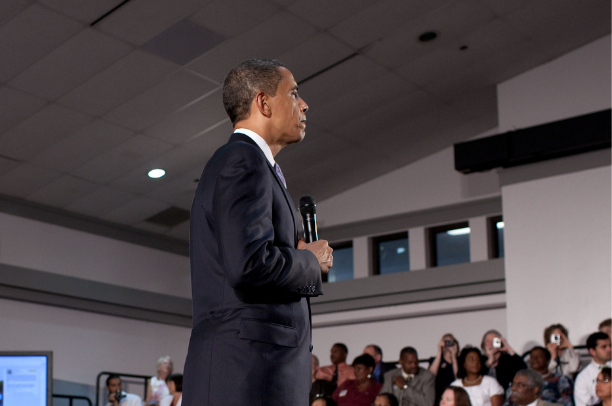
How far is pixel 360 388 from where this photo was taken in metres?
6.83

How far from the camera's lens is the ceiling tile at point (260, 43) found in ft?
22.3

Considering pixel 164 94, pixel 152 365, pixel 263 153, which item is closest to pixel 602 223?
pixel 164 94

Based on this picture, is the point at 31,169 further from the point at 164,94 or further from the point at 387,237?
the point at 387,237

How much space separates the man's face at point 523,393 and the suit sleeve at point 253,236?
440 cm

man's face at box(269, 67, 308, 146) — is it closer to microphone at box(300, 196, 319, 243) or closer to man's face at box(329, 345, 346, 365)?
microphone at box(300, 196, 319, 243)

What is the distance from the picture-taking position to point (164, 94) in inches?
296

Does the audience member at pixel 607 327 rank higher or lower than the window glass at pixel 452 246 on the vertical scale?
lower

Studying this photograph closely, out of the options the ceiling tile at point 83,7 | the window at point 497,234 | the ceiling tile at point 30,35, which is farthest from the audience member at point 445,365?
the ceiling tile at point 30,35

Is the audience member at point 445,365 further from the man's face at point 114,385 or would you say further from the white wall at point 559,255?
the man's face at point 114,385

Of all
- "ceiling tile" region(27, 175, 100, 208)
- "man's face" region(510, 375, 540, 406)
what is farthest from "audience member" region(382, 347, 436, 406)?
"ceiling tile" region(27, 175, 100, 208)

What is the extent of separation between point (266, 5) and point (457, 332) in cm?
493

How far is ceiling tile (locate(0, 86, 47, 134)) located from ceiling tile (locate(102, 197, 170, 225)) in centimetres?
227

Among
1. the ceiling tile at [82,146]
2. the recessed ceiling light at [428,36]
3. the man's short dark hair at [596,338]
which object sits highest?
the recessed ceiling light at [428,36]

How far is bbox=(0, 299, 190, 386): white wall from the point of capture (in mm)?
9164
